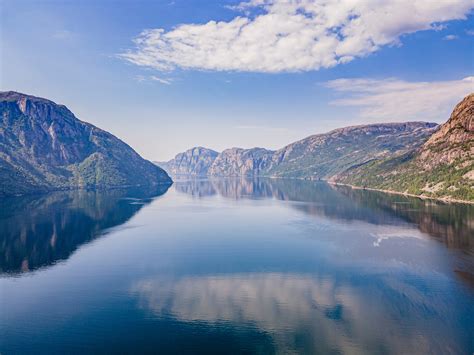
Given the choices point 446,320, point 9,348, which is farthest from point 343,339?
point 9,348

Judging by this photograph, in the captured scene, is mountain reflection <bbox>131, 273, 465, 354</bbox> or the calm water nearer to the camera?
mountain reflection <bbox>131, 273, 465, 354</bbox>

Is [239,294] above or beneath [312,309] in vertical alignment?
above

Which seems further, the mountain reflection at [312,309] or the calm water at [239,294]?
the calm water at [239,294]

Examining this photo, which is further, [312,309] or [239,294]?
[239,294]

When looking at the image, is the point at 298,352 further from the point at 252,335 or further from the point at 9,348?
the point at 9,348
